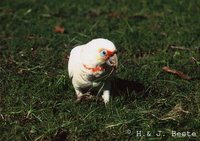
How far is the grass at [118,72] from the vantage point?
4.80 m

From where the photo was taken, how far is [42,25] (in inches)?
297

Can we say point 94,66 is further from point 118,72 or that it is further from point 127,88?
point 118,72

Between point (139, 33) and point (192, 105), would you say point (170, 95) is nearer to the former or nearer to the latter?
point (192, 105)

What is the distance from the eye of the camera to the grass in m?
4.80

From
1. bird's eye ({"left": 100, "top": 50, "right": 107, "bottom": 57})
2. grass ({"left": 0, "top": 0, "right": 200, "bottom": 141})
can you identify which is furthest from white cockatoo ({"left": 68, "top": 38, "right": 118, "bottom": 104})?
grass ({"left": 0, "top": 0, "right": 200, "bottom": 141})

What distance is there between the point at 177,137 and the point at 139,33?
2.78 metres

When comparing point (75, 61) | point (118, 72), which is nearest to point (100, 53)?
point (75, 61)

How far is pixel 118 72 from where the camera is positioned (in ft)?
19.6

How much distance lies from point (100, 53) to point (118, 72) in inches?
56.2

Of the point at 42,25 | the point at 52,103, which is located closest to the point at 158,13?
the point at 42,25

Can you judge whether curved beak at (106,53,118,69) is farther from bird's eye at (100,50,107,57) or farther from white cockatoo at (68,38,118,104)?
bird's eye at (100,50,107,57)

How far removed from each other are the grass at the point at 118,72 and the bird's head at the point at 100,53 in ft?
1.96

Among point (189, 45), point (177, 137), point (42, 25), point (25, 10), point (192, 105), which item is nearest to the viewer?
point (177, 137)

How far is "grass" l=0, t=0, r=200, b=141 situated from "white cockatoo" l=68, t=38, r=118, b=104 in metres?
0.26
